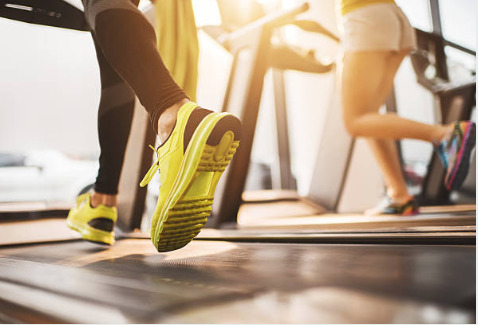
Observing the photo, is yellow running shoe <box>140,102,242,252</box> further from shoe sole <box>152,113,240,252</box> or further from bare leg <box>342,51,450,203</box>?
bare leg <box>342,51,450,203</box>

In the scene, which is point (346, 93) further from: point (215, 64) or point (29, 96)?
point (29, 96)

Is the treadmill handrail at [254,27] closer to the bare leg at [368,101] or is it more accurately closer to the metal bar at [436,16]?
the bare leg at [368,101]

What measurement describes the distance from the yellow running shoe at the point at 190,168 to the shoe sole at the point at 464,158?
1013mm

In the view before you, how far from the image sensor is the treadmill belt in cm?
50

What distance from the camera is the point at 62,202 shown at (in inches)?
75.0

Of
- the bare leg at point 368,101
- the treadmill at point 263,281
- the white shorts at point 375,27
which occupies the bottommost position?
the treadmill at point 263,281

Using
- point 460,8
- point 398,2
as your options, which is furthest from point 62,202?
point 460,8

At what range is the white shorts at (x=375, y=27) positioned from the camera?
1576 millimetres

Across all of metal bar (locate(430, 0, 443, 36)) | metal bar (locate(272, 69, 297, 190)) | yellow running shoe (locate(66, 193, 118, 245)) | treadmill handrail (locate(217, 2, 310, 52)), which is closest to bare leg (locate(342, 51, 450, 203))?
treadmill handrail (locate(217, 2, 310, 52))

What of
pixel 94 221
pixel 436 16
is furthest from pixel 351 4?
pixel 436 16

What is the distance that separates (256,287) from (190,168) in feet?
1.00

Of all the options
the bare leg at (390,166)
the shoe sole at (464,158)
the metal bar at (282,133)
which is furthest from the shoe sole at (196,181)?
the metal bar at (282,133)

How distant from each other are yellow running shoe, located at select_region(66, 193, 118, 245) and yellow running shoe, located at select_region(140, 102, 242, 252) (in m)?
0.38

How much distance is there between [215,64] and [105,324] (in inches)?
79.4
